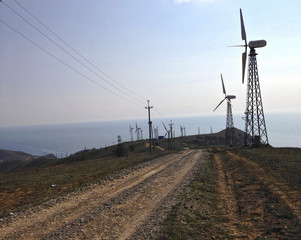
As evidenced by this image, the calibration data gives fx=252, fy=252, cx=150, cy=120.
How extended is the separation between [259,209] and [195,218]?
13.7ft

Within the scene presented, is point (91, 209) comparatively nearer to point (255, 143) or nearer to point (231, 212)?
point (231, 212)

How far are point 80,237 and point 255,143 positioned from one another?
57.4 metres

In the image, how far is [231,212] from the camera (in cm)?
1417

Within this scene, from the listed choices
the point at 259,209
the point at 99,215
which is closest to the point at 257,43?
the point at 259,209

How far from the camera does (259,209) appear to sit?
14.3 metres

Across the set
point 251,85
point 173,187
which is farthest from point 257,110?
point 173,187

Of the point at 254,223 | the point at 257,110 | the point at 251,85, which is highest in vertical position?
the point at 251,85

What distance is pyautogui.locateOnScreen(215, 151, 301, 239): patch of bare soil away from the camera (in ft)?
36.4

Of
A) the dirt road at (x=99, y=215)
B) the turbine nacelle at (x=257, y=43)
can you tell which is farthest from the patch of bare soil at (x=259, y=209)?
the turbine nacelle at (x=257, y=43)

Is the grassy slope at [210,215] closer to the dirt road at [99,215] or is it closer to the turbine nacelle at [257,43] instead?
the dirt road at [99,215]

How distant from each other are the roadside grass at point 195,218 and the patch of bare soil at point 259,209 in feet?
Result: 1.74

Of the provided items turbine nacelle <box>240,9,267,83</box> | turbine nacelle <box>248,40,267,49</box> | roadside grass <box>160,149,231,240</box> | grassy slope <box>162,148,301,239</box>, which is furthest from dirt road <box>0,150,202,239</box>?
Answer: turbine nacelle <box>248,40,267,49</box>

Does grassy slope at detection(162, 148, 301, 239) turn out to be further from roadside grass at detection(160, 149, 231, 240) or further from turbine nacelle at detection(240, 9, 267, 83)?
turbine nacelle at detection(240, 9, 267, 83)

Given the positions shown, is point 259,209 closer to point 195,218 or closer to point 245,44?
point 195,218
